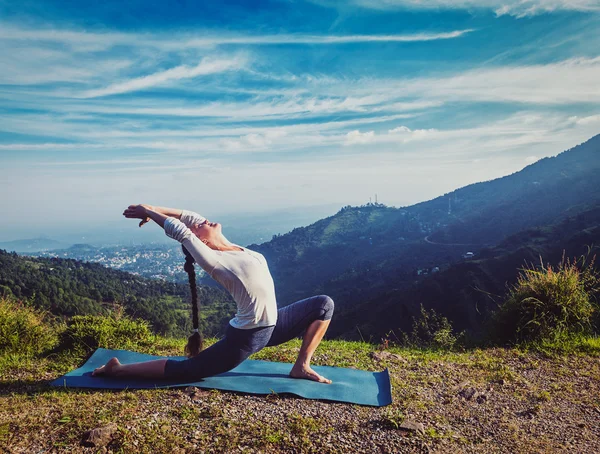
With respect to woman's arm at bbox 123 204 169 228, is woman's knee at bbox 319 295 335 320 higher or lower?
lower

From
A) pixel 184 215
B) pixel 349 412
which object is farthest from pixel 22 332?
Result: pixel 349 412

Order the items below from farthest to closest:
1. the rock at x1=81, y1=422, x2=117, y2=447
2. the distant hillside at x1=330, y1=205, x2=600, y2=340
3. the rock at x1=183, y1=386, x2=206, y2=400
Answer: the distant hillside at x1=330, y1=205, x2=600, y2=340, the rock at x1=183, y1=386, x2=206, y2=400, the rock at x1=81, y1=422, x2=117, y2=447

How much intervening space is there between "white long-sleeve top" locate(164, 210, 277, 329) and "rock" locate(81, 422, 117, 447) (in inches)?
46.4

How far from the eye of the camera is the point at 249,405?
3.23 metres

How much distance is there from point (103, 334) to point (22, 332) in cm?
116

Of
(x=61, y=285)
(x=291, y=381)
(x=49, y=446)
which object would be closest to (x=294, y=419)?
(x=291, y=381)

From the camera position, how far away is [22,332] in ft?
16.8

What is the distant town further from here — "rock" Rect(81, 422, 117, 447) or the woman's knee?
"rock" Rect(81, 422, 117, 447)

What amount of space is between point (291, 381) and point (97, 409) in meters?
1.66

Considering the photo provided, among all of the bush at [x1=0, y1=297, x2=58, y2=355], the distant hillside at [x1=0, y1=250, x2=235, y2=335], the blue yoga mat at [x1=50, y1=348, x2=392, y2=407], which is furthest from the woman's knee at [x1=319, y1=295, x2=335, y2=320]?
the distant hillside at [x1=0, y1=250, x2=235, y2=335]

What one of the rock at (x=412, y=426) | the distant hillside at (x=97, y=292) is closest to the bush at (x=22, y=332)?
the rock at (x=412, y=426)

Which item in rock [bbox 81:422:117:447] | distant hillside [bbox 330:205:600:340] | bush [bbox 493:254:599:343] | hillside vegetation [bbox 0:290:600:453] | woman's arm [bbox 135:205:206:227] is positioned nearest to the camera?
rock [bbox 81:422:117:447]

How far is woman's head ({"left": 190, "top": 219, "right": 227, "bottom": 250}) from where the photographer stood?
354 cm

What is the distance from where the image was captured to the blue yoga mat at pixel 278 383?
3.46m
